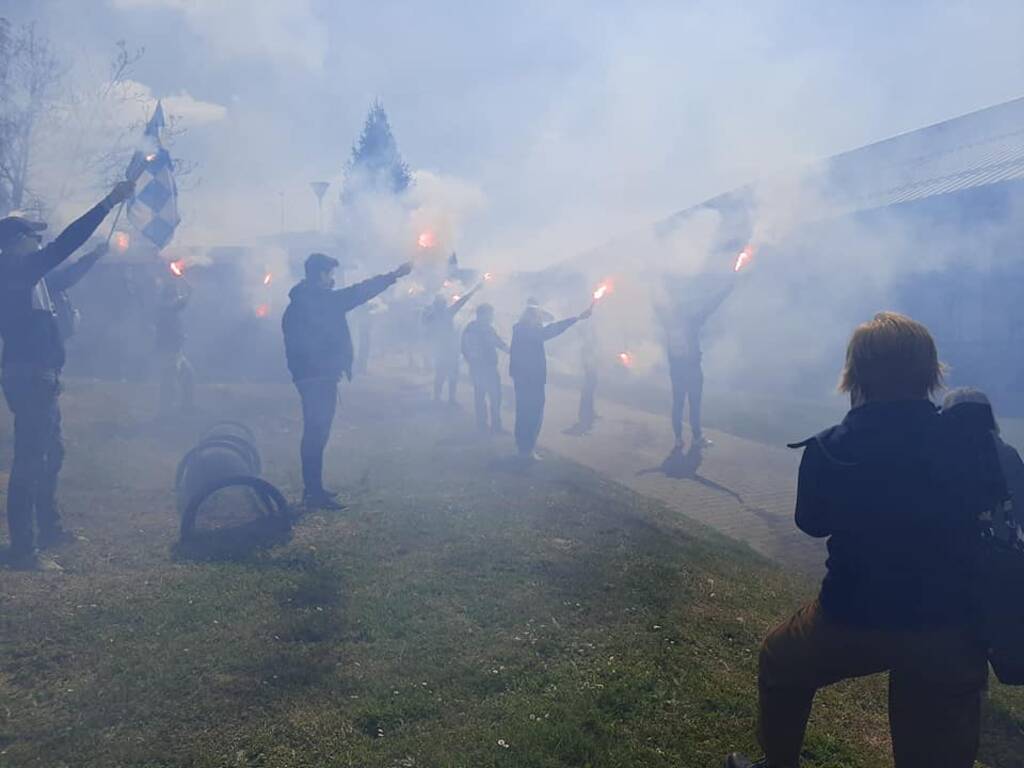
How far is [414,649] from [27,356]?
363cm

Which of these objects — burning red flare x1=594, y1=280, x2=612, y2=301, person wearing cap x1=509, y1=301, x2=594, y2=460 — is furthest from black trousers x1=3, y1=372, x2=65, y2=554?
burning red flare x1=594, y1=280, x2=612, y2=301

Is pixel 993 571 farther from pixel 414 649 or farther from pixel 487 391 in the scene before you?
pixel 487 391

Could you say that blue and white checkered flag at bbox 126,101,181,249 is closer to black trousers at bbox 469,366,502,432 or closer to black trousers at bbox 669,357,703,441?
black trousers at bbox 469,366,502,432

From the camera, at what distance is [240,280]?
21000mm

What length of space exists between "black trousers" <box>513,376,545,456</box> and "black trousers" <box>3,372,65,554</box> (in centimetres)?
562

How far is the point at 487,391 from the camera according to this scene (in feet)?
41.4

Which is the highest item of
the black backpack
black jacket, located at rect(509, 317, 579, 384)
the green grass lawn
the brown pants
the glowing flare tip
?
the glowing flare tip

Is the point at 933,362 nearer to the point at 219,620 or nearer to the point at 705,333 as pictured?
the point at 219,620

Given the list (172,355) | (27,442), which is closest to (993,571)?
(27,442)

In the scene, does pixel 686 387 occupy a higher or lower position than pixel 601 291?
lower

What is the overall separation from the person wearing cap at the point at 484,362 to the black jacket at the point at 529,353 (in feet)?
6.29

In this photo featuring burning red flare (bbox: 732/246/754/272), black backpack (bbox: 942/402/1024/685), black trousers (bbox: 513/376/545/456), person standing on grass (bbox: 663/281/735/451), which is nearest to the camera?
black backpack (bbox: 942/402/1024/685)

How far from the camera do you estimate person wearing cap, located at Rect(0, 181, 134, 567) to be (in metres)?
5.18

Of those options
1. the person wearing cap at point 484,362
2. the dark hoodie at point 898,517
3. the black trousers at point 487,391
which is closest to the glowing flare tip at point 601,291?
the person wearing cap at point 484,362
